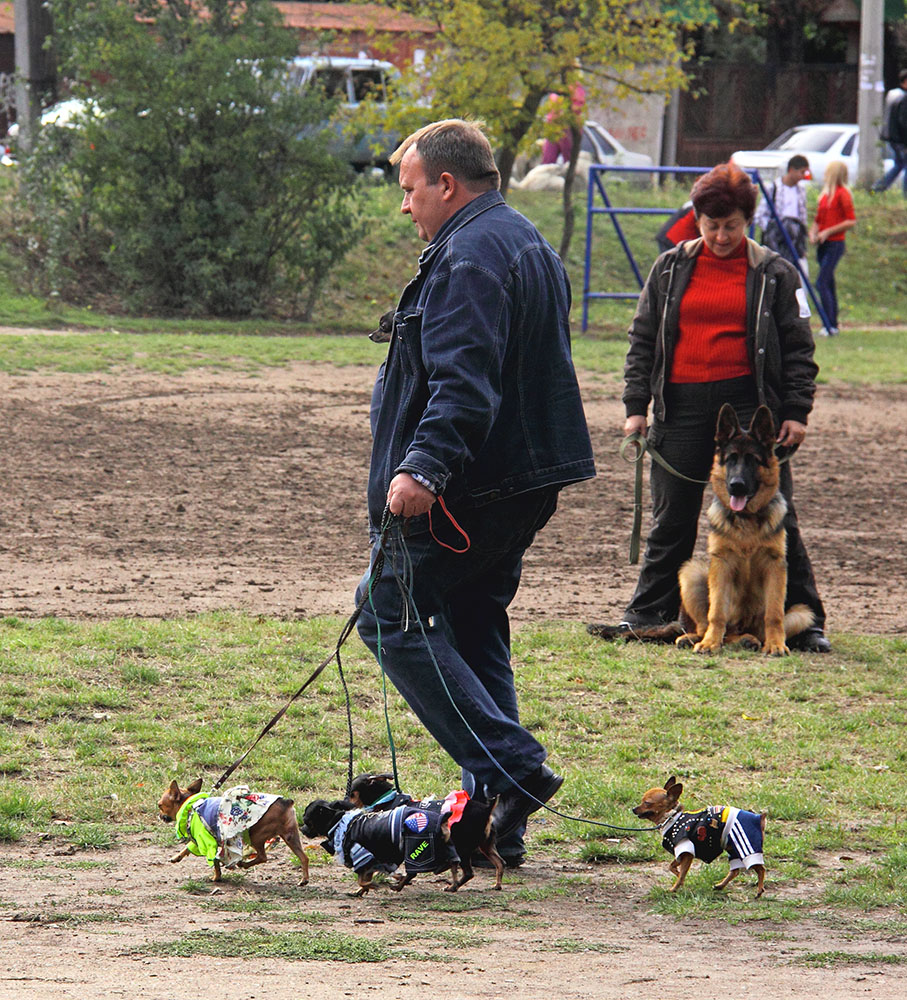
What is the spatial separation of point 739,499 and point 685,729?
1.44 m

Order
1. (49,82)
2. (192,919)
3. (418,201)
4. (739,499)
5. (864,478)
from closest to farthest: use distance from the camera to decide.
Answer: (192,919)
(418,201)
(739,499)
(864,478)
(49,82)

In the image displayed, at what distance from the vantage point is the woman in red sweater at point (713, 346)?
6734 mm

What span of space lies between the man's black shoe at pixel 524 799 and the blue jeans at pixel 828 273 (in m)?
16.2

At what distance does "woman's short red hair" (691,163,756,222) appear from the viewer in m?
6.50

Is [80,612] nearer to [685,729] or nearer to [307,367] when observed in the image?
[685,729]

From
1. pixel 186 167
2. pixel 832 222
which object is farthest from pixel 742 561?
pixel 832 222

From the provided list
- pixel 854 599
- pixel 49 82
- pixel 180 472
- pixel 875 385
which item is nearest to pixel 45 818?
pixel 854 599

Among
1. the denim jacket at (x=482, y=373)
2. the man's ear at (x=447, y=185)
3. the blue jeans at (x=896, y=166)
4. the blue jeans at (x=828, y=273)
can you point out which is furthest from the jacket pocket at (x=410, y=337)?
the blue jeans at (x=896, y=166)

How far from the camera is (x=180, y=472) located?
10648 millimetres

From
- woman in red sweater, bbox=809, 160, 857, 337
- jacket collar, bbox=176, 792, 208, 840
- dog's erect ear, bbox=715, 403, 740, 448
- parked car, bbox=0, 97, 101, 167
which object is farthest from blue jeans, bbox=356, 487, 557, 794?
woman in red sweater, bbox=809, 160, 857, 337

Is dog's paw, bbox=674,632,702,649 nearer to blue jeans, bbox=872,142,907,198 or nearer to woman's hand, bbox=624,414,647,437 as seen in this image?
woman's hand, bbox=624,414,647,437

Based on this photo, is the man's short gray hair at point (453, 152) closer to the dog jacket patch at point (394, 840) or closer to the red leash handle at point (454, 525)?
the red leash handle at point (454, 525)

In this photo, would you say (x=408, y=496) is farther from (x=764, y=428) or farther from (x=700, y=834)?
(x=764, y=428)

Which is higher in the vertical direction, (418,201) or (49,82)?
(49,82)
